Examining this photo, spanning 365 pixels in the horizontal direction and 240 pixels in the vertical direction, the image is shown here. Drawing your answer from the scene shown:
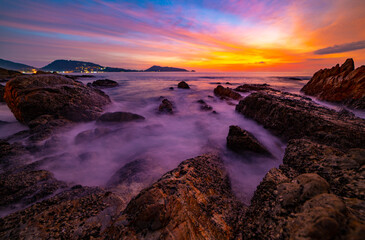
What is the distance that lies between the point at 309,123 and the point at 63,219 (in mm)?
6094

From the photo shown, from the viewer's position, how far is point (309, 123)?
4109mm

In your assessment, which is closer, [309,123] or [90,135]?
[309,123]

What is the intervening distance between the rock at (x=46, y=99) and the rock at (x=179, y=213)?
21.5ft

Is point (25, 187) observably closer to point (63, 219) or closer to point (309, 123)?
point (63, 219)

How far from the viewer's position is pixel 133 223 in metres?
1.62

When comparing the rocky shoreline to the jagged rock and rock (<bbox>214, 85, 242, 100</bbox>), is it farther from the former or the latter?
rock (<bbox>214, 85, 242, 100</bbox>)

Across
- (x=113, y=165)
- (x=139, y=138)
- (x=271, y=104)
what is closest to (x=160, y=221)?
(x=113, y=165)

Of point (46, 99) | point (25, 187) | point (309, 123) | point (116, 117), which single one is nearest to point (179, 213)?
point (25, 187)

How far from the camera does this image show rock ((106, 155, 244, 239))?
154cm

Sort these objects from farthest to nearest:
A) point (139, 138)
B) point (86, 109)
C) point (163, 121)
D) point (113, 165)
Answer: point (163, 121), point (86, 109), point (139, 138), point (113, 165)

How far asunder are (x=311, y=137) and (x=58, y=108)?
9799 millimetres

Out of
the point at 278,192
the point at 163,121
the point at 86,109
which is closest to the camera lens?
the point at 278,192

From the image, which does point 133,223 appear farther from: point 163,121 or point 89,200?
point 163,121

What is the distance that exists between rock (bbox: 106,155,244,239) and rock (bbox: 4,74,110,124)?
6563 millimetres
